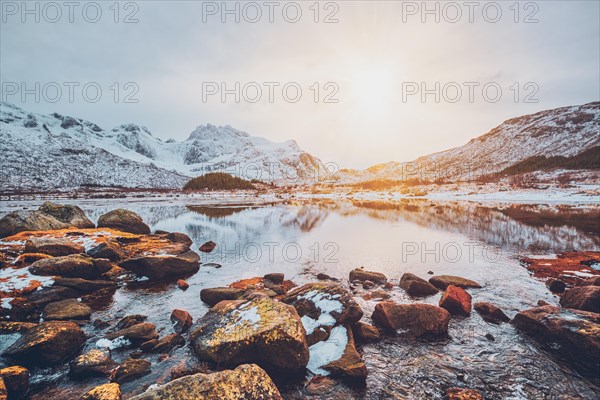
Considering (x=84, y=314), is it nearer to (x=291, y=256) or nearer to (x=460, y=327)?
(x=291, y=256)

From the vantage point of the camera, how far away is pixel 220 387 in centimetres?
516

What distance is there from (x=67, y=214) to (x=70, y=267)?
1579 cm

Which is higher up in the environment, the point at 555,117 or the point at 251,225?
the point at 555,117

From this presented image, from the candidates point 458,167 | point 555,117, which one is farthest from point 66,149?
point 555,117

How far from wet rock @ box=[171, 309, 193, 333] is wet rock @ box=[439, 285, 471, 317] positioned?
9.63 meters

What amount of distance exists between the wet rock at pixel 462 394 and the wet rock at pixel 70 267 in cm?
1591

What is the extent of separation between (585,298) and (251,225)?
1145 inches

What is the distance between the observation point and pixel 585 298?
9.96 metres

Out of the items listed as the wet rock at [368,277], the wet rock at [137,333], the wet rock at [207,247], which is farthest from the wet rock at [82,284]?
the wet rock at [368,277]

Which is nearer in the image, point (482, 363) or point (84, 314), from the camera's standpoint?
point (482, 363)

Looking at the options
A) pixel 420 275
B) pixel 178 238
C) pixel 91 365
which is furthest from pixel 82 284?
pixel 420 275

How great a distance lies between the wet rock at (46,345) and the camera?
761cm

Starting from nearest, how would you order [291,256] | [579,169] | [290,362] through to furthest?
[290,362], [291,256], [579,169]

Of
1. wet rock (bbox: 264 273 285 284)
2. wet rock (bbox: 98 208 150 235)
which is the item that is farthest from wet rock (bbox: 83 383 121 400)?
wet rock (bbox: 98 208 150 235)
